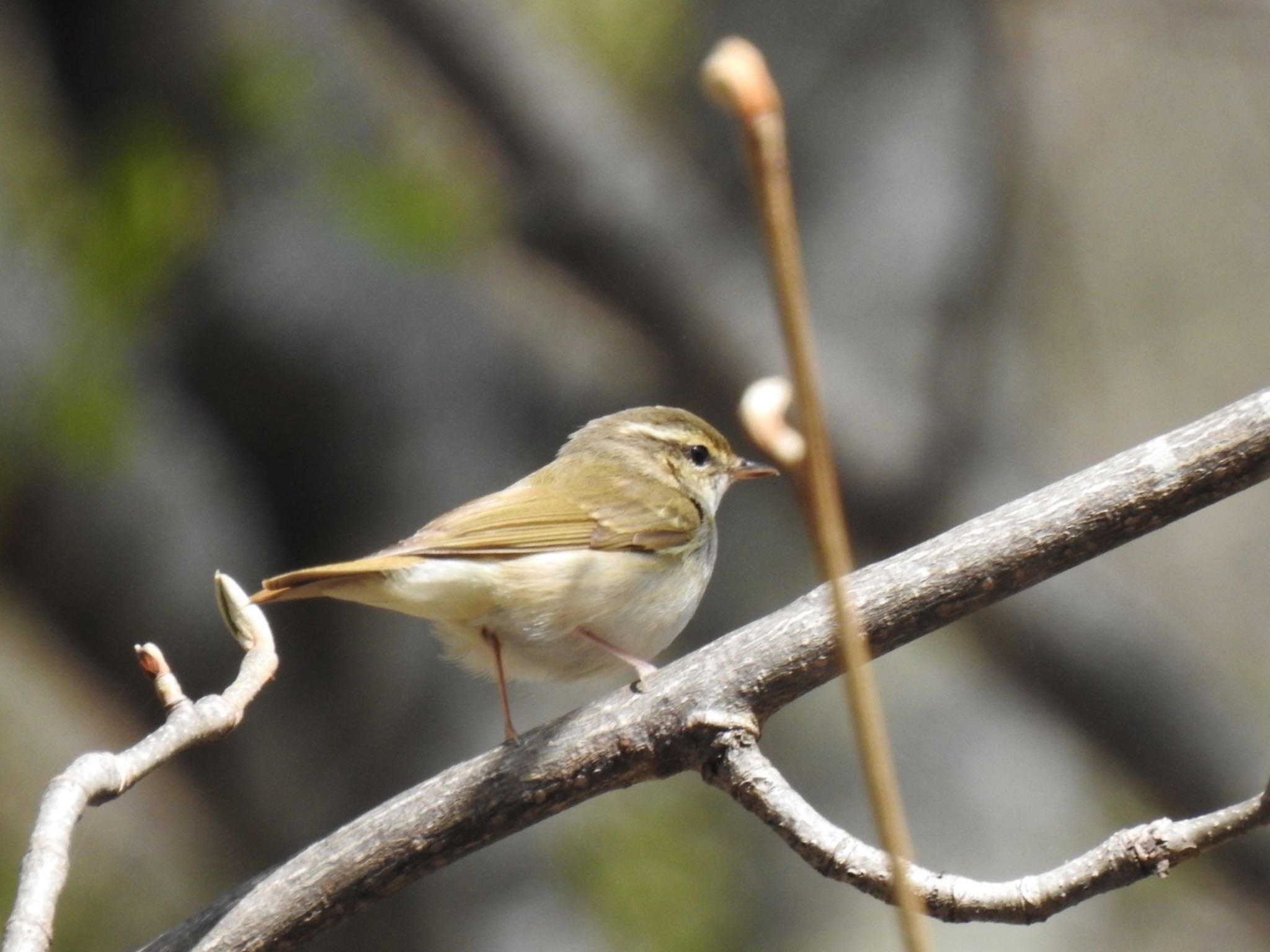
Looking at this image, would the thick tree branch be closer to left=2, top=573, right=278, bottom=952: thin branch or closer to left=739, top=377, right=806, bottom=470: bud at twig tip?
left=2, top=573, right=278, bottom=952: thin branch

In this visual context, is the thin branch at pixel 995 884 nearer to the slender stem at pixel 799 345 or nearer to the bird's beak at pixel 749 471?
the slender stem at pixel 799 345

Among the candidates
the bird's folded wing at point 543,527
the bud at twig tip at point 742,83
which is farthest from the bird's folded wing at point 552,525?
the bud at twig tip at point 742,83

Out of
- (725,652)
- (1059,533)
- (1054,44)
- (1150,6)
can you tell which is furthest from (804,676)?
(1054,44)

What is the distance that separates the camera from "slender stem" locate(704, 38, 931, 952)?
60 cm

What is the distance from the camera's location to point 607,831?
530 centimetres

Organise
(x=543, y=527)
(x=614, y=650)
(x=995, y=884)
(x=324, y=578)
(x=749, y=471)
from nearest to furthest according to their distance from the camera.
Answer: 1. (x=995, y=884)
2. (x=324, y=578)
3. (x=614, y=650)
4. (x=543, y=527)
5. (x=749, y=471)

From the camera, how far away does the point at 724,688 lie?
1981mm

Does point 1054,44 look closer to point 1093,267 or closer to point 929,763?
point 1093,267

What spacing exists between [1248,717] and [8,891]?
15.8ft

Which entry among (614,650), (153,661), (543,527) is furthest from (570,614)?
(153,661)

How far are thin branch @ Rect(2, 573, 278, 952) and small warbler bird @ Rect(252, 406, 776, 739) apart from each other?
785 millimetres

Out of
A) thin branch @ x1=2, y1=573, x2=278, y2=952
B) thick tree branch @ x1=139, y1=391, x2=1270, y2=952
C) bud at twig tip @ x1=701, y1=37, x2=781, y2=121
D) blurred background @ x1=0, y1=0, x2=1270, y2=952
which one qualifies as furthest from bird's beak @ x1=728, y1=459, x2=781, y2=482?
bud at twig tip @ x1=701, y1=37, x2=781, y2=121

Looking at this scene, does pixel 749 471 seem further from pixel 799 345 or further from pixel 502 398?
pixel 799 345

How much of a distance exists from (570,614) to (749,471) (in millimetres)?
955
